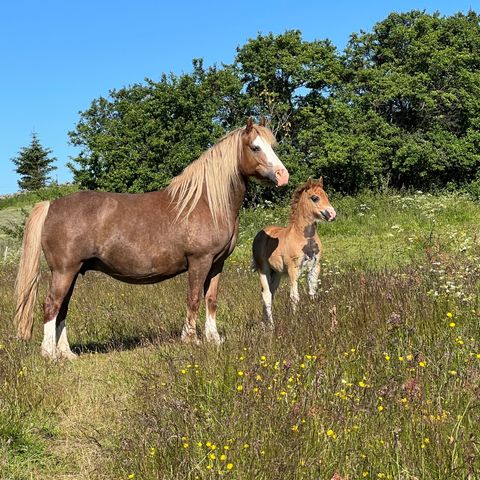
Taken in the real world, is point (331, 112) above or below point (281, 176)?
above

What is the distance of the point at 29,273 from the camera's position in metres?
6.98

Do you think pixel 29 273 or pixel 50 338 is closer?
pixel 50 338

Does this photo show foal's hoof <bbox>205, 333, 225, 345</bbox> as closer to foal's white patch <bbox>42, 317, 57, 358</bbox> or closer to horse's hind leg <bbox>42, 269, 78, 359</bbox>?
horse's hind leg <bbox>42, 269, 78, 359</bbox>

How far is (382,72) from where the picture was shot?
3172 cm

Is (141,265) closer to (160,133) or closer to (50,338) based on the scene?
(50,338)

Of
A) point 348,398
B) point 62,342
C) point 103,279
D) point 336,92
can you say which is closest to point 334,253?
point 103,279

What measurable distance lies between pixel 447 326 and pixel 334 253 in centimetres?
1122

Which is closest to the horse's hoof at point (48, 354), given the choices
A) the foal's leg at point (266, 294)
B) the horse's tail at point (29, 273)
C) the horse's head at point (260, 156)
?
the horse's tail at point (29, 273)

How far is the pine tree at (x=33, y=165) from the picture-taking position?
2249 inches

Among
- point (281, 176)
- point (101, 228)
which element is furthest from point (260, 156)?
point (101, 228)

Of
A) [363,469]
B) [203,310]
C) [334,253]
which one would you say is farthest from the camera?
[334,253]

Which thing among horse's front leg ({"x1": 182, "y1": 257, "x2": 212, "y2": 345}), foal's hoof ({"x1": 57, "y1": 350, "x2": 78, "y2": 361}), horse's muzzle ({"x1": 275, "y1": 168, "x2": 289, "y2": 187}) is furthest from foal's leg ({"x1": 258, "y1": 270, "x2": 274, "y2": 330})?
foal's hoof ({"x1": 57, "y1": 350, "x2": 78, "y2": 361})

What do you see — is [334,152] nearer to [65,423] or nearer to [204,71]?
[204,71]

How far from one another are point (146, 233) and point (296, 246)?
7.98ft
